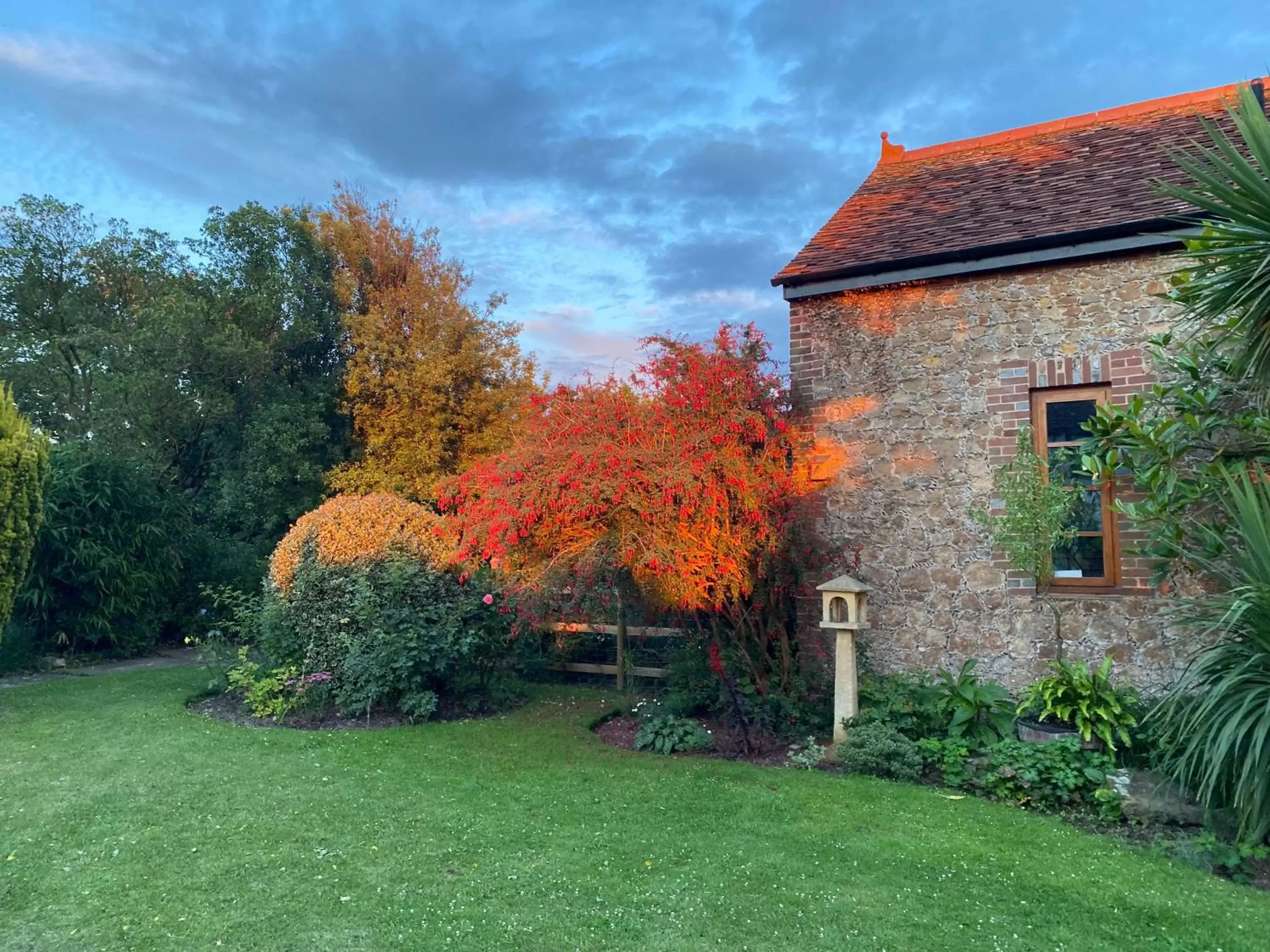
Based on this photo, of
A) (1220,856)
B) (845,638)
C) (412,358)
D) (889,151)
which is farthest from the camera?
(412,358)

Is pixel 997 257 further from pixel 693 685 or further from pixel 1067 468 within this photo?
pixel 693 685

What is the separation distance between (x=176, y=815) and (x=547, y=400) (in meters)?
4.09

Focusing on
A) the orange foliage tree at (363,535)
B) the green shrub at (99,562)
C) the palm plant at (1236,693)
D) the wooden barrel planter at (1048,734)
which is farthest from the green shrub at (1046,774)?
the green shrub at (99,562)

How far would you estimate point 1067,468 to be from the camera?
6477 millimetres

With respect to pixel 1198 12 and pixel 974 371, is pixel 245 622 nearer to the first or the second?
pixel 974 371

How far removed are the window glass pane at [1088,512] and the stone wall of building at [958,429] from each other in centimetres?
22

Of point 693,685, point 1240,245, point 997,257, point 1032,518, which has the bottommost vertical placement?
point 693,685

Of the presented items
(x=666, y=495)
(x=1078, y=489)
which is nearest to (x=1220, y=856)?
(x=1078, y=489)

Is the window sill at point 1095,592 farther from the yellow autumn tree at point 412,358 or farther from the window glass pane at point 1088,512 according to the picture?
the yellow autumn tree at point 412,358

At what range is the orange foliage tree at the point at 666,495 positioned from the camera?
5.86m

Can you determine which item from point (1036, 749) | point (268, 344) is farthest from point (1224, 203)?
point (268, 344)

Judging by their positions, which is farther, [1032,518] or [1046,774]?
[1032,518]

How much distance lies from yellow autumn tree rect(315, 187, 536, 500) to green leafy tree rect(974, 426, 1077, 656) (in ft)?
31.3

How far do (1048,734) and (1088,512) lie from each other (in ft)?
6.62
